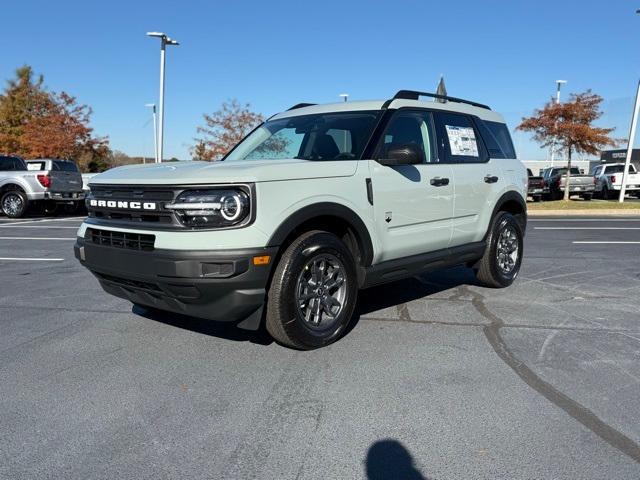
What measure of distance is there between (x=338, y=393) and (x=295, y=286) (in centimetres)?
85

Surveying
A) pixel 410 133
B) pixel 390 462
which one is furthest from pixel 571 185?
pixel 390 462

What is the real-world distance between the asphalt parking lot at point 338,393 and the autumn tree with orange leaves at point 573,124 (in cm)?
1979

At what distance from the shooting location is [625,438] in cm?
277

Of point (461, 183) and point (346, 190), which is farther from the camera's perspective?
point (461, 183)

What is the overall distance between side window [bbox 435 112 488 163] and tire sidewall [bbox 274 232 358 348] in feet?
5.66

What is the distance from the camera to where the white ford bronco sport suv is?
3506 millimetres

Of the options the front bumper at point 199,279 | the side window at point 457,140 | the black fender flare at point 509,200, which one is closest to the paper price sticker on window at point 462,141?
the side window at point 457,140

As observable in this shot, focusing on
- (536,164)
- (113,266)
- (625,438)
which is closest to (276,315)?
(113,266)

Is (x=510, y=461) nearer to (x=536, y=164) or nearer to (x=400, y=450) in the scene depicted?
(x=400, y=450)

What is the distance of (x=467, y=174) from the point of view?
543 centimetres

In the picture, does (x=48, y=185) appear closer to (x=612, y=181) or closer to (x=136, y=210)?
(x=136, y=210)

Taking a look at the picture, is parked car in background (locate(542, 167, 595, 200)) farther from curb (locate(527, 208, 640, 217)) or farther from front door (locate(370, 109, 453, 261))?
front door (locate(370, 109, 453, 261))

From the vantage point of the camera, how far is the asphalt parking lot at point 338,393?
2574 millimetres

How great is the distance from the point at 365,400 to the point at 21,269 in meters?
6.20
